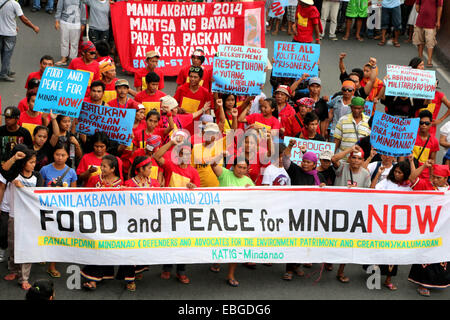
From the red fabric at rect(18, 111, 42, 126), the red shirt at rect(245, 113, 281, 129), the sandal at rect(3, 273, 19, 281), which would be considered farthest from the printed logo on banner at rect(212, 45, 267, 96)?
the sandal at rect(3, 273, 19, 281)

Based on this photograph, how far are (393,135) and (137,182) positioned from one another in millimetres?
3419

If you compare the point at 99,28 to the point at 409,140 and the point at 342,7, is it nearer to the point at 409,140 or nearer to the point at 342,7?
the point at 342,7

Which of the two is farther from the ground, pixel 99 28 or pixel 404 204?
pixel 99 28

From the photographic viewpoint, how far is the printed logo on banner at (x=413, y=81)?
1167cm

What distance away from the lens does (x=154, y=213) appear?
868cm

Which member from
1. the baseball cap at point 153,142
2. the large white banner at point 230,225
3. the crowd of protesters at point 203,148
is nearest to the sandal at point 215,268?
the crowd of protesters at point 203,148

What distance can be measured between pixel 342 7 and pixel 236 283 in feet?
38.9

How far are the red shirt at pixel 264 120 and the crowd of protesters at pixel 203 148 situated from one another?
1cm

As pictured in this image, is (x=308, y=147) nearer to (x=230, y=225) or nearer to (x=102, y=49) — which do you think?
(x=230, y=225)

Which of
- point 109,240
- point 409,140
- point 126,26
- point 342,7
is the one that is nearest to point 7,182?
point 109,240

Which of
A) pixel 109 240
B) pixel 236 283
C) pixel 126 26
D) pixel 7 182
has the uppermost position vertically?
pixel 126 26

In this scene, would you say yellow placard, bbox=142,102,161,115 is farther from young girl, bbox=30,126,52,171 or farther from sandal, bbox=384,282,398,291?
sandal, bbox=384,282,398,291

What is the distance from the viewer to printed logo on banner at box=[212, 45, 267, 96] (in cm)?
1120

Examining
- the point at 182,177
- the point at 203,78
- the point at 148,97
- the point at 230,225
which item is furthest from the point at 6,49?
→ the point at 230,225
